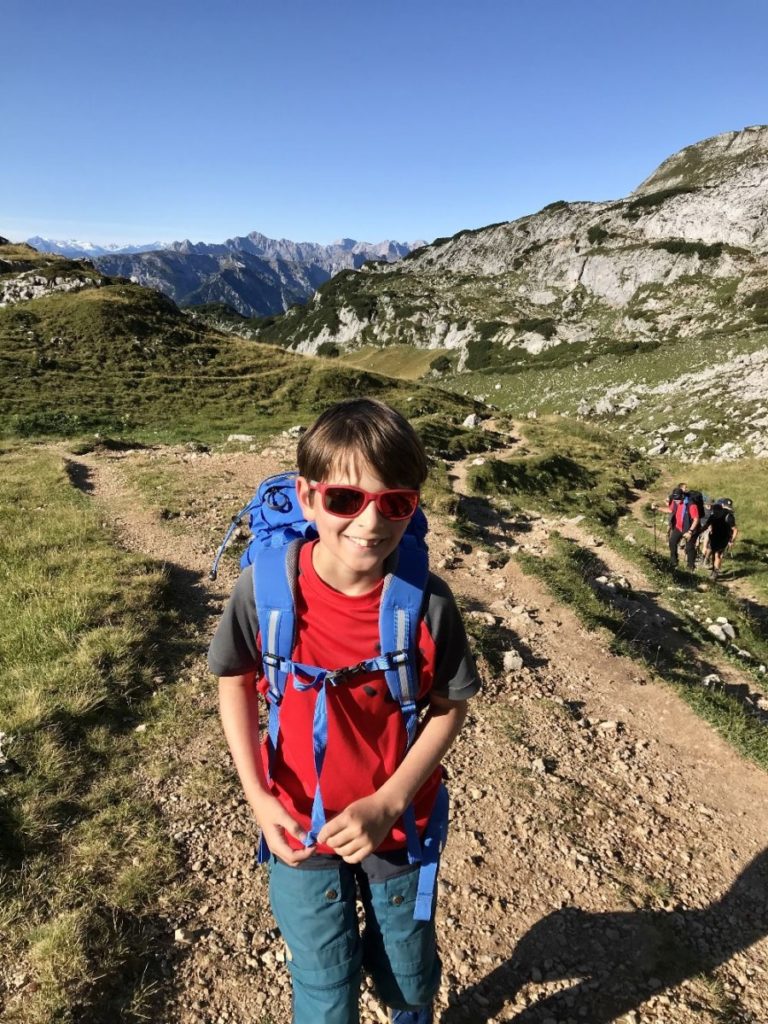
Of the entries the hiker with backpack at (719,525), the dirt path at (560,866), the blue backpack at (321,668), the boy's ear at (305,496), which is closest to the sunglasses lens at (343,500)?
the boy's ear at (305,496)

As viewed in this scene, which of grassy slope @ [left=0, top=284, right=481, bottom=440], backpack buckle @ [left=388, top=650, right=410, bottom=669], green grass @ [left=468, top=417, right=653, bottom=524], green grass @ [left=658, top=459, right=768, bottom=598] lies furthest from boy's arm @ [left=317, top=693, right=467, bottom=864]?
grassy slope @ [left=0, top=284, right=481, bottom=440]

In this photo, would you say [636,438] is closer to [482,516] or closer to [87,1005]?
[482,516]

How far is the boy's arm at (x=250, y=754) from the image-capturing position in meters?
2.46

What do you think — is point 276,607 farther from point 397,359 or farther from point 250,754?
point 397,359

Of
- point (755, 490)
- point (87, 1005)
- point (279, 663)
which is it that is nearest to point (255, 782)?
point (279, 663)

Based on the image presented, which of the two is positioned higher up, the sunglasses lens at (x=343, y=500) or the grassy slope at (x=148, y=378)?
the sunglasses lens at (x=343, y=500)

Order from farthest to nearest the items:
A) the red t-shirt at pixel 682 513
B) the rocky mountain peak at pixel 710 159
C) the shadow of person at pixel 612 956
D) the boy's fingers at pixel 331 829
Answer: the rocky mountain peak at pixel 710 159 < the red t-shirt at pixel 682 513 < the shadow of person at pixel 612 956 < the boy's fingers at pixel 331 829

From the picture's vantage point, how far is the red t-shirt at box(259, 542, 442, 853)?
2.52m

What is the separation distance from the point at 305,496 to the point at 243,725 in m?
1.14

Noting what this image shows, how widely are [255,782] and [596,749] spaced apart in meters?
5.70

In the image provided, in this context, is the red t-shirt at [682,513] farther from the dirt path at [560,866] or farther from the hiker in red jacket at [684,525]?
the dirt path at [560,866]

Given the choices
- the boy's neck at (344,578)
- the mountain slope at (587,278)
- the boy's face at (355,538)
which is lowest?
the boy's neck at (344,578)

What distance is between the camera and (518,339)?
9094cm

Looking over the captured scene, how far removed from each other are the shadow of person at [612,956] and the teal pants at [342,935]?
1601 mm
